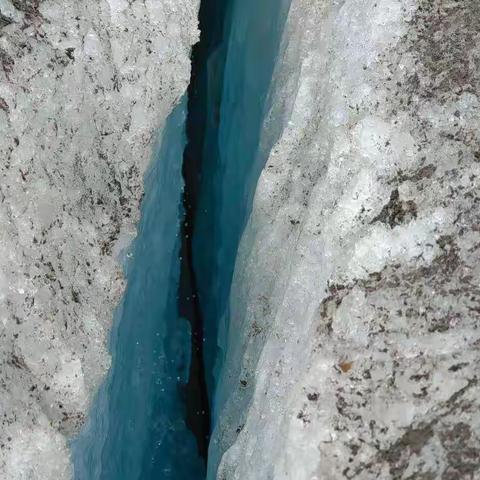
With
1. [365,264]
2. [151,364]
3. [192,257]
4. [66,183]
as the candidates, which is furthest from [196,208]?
[365,264]

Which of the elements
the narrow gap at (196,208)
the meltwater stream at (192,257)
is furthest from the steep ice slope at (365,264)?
the narrow gap at (196,208)

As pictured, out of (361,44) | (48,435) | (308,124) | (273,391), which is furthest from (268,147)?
(48,435)

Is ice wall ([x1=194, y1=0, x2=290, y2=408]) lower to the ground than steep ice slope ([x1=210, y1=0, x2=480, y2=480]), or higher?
higher

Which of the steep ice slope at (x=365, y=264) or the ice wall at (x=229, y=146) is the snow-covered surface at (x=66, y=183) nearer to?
the steep ice slope at (x=365, y=264)

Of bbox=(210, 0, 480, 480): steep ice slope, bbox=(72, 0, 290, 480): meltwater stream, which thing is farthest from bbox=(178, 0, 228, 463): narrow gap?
bbox=(210, 0, 480, 480): steep ice slope

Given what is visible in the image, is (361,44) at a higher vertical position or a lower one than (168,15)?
lower

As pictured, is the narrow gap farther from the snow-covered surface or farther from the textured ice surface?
the snow-covered surface

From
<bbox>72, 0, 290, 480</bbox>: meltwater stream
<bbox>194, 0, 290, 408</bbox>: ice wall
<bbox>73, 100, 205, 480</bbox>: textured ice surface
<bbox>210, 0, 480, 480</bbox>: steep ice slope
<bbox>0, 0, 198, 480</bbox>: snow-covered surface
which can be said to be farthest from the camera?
<bbox>194, 0, 290, 408</bbox>: ice wall

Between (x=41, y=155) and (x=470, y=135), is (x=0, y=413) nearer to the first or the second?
(x=41, y=155)
